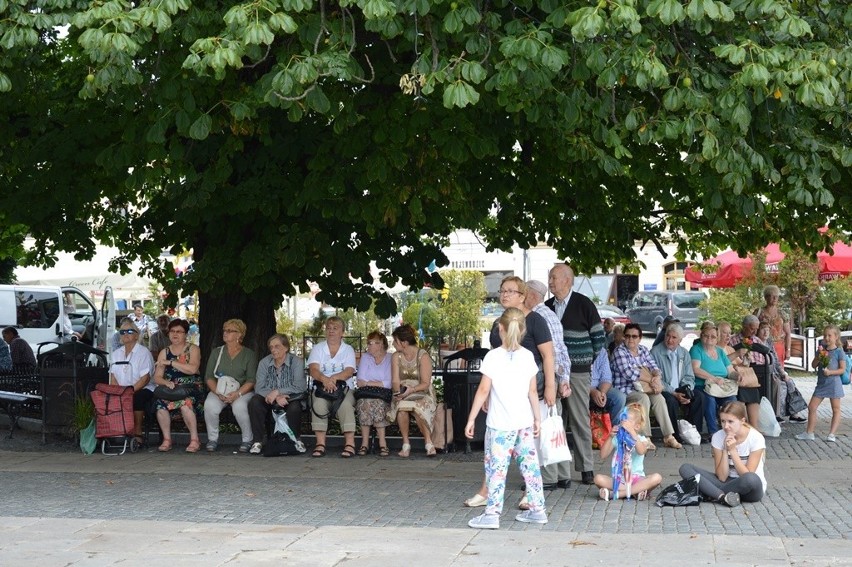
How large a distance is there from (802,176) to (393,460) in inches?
190

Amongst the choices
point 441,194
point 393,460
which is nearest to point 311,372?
point 393,460

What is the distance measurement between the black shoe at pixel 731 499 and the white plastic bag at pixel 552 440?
1.23 meters

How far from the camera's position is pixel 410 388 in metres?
12.4

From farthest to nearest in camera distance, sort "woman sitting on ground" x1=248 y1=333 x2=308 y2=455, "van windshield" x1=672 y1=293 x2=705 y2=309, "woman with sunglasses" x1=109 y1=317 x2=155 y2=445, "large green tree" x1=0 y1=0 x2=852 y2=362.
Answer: "van windshield" x1=672 y1=293 x2=705 y2=309 → "woman with sunglasses" x1=109 y1=317 x2=155 y2=445 → "woman sitting on ground" x1=248 y1=333 x2=308 y2=455 → "large green tree" x1=0 y1=0 x2=852 y2=362

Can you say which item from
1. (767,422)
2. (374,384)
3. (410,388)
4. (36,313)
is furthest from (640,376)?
(36,313)

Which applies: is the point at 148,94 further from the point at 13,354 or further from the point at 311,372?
the point at 13,354

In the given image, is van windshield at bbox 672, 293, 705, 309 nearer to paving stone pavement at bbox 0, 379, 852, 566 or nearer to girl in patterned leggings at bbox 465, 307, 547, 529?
paving stone pavement at bbox 0, 379, 852, 566

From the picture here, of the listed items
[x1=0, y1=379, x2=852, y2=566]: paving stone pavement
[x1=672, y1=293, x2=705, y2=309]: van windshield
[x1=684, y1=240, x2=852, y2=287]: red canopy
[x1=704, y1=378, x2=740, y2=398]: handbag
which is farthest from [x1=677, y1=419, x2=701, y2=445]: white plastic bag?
[x1=672, y1=293, x2=705, y2=309]: van windshield

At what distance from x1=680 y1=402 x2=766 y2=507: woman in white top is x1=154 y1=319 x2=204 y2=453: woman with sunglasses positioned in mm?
5795

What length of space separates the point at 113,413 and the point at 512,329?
18.6ft

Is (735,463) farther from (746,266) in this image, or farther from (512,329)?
(746,266)

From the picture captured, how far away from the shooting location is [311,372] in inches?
500

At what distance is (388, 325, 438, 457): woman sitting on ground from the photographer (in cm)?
1227

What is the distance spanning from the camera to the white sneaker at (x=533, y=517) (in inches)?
337
